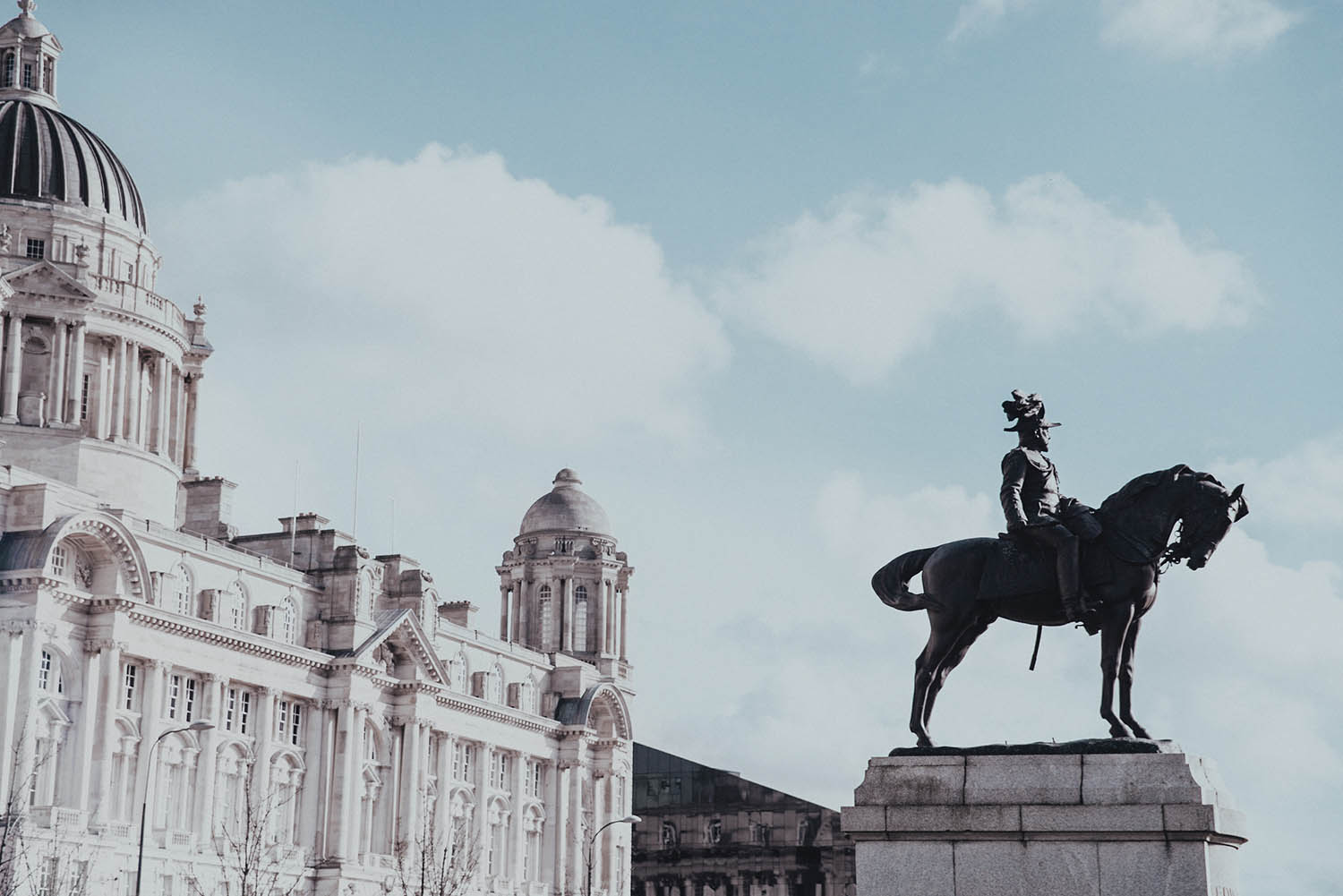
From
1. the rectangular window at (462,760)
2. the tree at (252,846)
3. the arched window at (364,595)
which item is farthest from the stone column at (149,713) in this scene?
the rectangular window at (462,760)

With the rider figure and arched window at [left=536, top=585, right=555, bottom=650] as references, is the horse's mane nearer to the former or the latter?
the rider figure

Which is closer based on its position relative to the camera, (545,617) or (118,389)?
(118,389)

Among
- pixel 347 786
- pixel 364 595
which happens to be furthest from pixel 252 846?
pixel 364 595

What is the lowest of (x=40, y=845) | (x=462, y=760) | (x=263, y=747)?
(x=40, y=845)

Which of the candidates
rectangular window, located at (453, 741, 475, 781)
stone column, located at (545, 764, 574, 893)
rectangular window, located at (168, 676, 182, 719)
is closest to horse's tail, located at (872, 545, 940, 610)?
rectangular window, located at (168, 676, 182, 719)

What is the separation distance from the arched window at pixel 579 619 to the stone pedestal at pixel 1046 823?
96.3 meters

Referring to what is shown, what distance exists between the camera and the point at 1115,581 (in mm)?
20531

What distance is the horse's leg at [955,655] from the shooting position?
21139mm

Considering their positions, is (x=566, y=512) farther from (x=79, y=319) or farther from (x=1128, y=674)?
(x=1128, y=674)

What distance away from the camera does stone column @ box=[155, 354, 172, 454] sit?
95.1 meters

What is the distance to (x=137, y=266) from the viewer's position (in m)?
98.3

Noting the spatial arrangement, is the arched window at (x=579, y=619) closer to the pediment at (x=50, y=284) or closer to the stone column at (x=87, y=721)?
the pediment at (x=50, y=284)

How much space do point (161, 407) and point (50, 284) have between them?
865 cm

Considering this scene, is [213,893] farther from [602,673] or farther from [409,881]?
[602,673]
